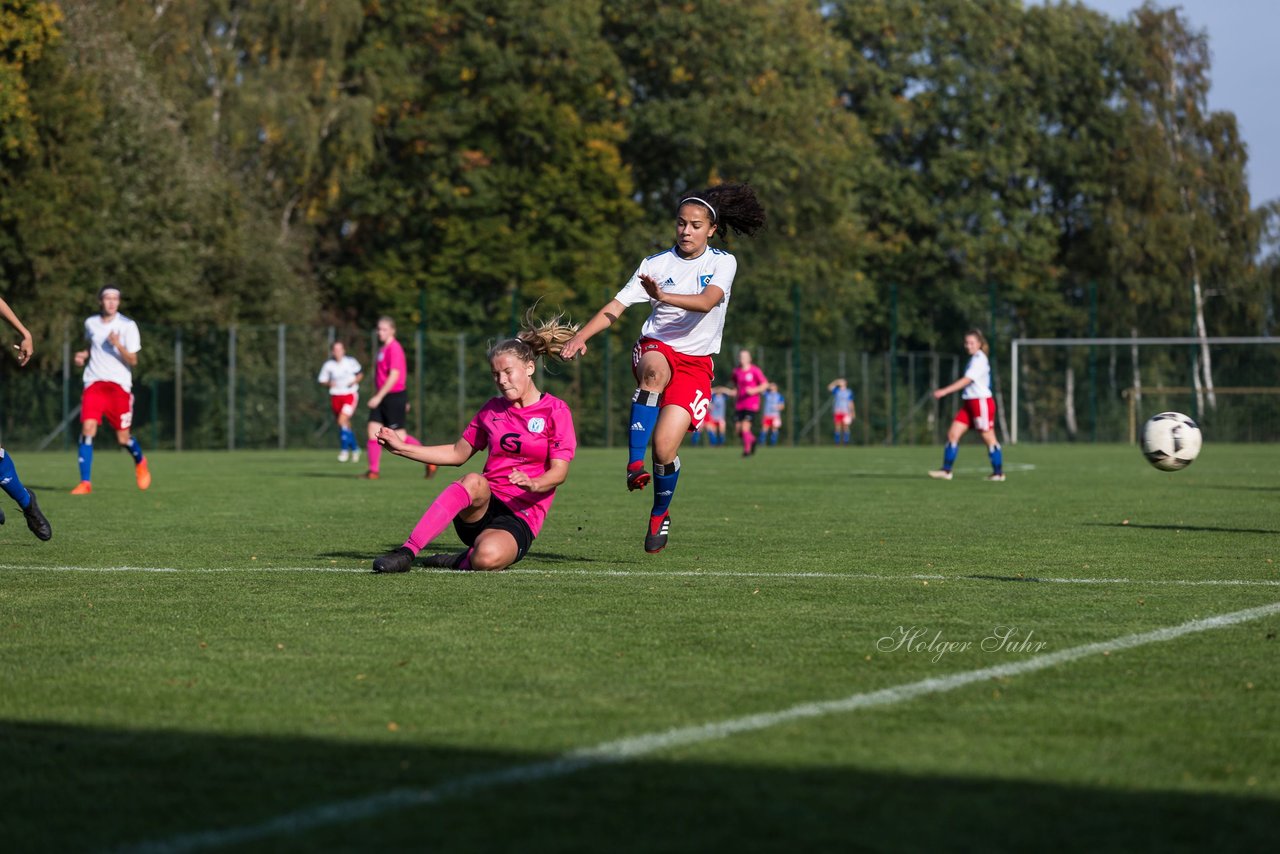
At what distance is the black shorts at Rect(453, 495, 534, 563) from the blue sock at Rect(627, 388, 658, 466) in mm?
1370

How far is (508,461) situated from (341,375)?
19340mm

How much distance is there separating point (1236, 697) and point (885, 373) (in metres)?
48.1

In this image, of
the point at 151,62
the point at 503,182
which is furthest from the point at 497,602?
the point at 503,182

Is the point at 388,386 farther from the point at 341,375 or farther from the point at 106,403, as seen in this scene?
the point at 341,375

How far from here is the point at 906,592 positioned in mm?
8180

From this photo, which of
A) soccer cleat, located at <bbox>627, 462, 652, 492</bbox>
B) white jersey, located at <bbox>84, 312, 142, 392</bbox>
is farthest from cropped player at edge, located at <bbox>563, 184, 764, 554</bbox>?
white jersey, located at <bbox>84, 312, 142, 392</bbox>

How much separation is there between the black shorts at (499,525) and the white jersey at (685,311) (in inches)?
76.2

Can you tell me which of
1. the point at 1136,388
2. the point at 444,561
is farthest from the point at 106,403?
the point at 1136,388

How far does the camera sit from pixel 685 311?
1066cm

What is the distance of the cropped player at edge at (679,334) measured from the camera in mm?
10469

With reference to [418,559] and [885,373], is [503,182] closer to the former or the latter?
[885,373]

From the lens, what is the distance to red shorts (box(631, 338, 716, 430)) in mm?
10695

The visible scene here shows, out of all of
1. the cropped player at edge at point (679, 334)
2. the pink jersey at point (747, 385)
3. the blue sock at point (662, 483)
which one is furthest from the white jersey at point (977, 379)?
the pink jersey at point (747, 385)

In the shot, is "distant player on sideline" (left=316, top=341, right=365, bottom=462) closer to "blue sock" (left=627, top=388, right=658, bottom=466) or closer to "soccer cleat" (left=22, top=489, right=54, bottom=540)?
"soccer cleat" (left=22, top=489, right=54, bottom=540)
